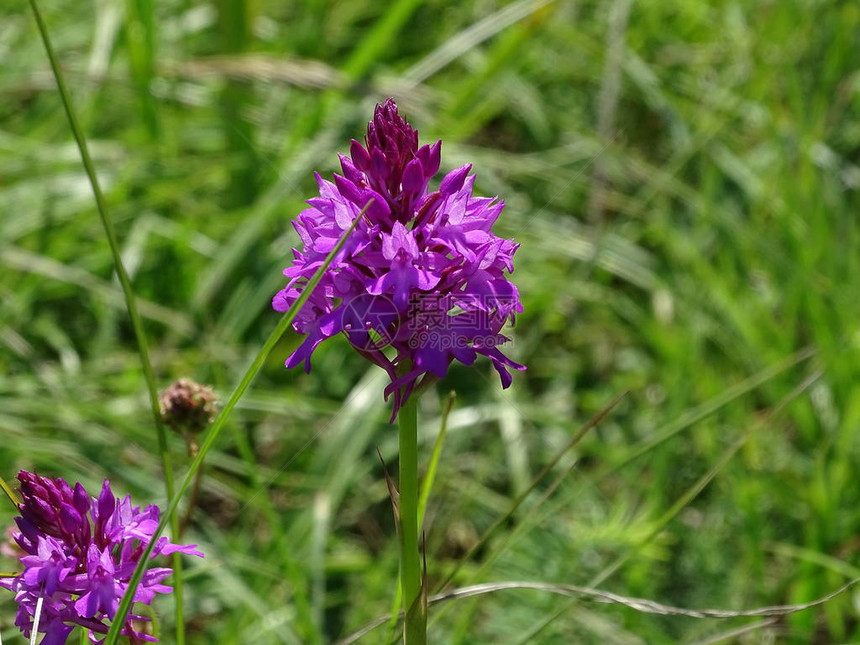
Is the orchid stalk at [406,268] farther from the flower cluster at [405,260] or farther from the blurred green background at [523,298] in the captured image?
the blurred green background at [523,298]

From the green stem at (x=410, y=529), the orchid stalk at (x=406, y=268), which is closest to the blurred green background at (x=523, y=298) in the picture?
the green stem at (x=410, y=529)

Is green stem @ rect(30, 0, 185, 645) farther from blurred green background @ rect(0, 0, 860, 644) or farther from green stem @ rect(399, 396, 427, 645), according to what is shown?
blurred green background @ rect(0, 0, 860, 644)

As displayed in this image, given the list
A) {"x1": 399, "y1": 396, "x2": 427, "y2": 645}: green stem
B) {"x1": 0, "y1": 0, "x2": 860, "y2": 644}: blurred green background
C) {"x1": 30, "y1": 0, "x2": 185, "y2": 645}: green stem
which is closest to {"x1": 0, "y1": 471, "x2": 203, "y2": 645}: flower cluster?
{"x1": 30, "y1": 0, "x2": 185, "y2": 645}: green stem

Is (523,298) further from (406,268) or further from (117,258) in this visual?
(406,268)

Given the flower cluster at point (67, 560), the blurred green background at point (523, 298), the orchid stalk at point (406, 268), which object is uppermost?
the blurred green background at point (523, 298)

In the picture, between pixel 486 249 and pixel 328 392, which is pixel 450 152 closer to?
pixel 328 392

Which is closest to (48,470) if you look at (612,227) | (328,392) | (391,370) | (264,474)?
(264,474)
